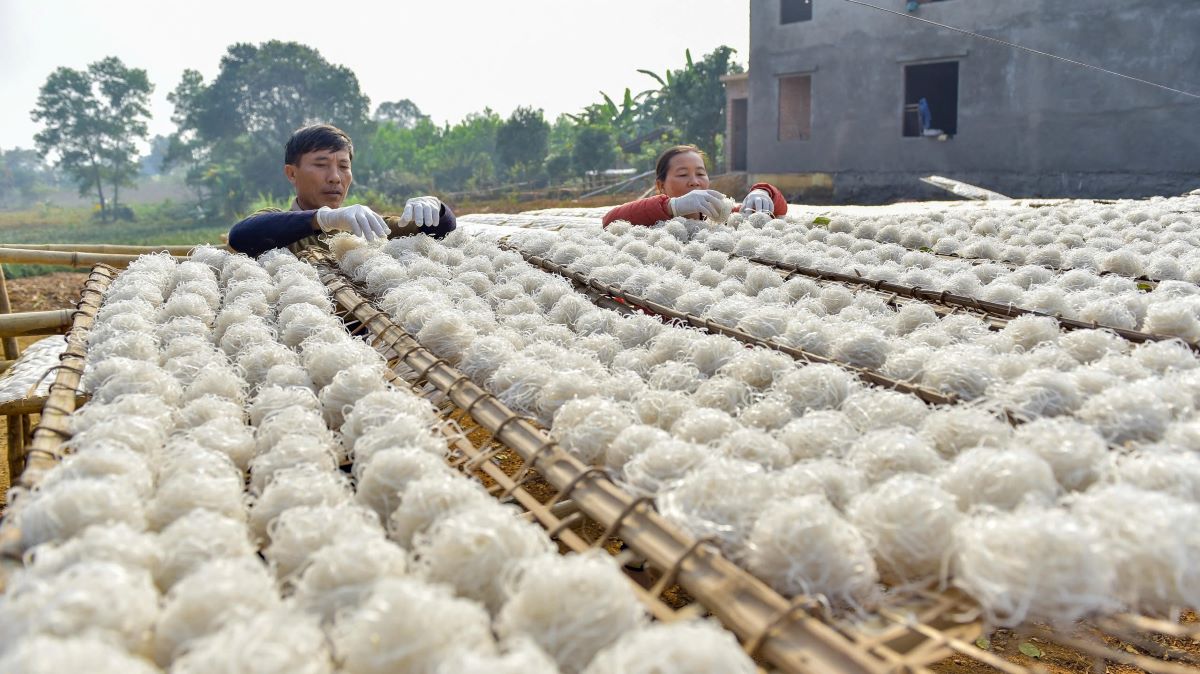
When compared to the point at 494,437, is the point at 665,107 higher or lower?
higher

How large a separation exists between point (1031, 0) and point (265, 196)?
120ft

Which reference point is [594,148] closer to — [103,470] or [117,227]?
[117,227]

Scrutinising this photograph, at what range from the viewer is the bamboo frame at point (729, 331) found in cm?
211

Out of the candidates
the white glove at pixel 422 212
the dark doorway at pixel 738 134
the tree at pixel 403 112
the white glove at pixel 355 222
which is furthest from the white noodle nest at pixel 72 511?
the tree at pixel 403 112

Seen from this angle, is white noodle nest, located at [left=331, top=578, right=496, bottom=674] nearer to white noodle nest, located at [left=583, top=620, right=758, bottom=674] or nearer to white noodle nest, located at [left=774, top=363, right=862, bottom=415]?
white noodle nest, located at [left=583, top=620, right=758, bottom=674]

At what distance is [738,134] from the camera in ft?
78.2

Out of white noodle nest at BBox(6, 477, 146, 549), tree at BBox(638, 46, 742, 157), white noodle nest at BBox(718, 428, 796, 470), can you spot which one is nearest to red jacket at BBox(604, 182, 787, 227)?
white noodle nest at BBox(718, 428, 796, 470)

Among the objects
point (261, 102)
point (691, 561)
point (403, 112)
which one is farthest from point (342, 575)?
point (403, 112)

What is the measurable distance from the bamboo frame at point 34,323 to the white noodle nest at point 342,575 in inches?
142

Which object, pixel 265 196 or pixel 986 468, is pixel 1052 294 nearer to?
pixel 986 468

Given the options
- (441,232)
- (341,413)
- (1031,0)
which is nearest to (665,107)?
(1031,0)

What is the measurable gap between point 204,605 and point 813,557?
92 cm

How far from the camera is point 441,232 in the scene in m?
4.57

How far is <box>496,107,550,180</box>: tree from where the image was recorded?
3556cm
